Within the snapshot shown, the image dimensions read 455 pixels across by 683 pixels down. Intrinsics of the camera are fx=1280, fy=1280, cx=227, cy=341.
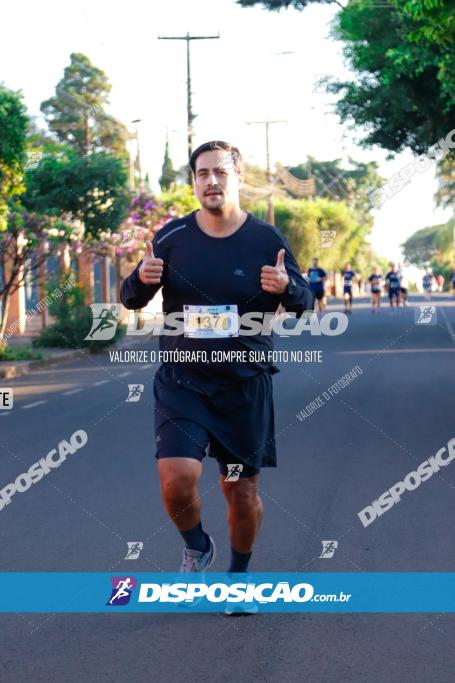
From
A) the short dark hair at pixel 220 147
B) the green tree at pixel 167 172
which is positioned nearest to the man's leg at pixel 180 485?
the short dark hair at pixel 220 147

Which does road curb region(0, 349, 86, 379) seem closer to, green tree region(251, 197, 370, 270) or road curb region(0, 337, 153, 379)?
road curb region(0, 337, 153, 379)

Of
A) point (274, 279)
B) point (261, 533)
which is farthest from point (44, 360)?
point (274, 279)

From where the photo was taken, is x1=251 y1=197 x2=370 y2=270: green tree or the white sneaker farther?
x1=251 y1=197 x2=370 y2=270: green tree

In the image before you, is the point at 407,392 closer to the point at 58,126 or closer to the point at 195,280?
the point at 195,280

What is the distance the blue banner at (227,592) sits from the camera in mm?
5758

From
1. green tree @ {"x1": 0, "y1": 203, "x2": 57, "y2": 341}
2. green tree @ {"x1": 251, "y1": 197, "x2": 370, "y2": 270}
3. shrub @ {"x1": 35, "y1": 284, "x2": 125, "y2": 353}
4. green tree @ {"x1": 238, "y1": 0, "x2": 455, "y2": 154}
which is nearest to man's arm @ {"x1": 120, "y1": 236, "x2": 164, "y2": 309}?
green tree @ {"x1": 238, "y1": 0, "x2": 455, "y2": 154}

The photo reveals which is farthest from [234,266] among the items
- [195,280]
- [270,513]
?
[270,513]

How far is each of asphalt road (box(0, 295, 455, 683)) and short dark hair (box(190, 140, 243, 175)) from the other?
1980 millimetres

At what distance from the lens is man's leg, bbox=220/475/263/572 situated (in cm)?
562

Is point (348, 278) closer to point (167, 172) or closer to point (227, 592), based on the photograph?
point (227, 592)

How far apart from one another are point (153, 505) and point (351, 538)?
164cm

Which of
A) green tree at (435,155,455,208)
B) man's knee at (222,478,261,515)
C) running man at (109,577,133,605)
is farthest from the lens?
green tree at (435,155,455,208)

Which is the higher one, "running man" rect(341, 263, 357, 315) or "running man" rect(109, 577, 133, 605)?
"running man" rect(341, 263, 357, 315)

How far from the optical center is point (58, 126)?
221 ft
